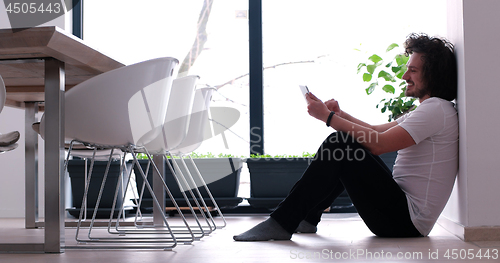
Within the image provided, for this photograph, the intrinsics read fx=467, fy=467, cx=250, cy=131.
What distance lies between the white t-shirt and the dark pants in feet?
0.25

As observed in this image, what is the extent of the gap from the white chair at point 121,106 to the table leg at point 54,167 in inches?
4.3

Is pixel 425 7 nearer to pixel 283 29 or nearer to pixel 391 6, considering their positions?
pixel 391 6

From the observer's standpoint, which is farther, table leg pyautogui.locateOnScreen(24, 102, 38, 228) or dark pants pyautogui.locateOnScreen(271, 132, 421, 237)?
table leg pyautogui.locateOnScreen(24, 102, 38, 228)

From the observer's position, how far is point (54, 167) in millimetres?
1667

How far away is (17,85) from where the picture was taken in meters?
2.37

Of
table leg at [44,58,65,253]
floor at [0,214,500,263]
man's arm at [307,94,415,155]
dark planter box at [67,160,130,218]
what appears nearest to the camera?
floor at [0,214,500,263]

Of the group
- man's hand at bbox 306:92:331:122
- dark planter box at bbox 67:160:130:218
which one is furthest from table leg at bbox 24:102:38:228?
man's hand at bbox 306:92:331:122

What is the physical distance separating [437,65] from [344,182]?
0.65 meters

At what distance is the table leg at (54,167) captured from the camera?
65.1 inches

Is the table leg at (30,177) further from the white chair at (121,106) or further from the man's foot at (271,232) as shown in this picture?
the man's foot at (271,232)

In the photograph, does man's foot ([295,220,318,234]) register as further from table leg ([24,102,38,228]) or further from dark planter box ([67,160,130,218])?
dark planter box ([67,160,130,218])

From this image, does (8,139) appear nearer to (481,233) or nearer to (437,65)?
(437,65)

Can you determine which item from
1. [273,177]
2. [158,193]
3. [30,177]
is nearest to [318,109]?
[158,193]

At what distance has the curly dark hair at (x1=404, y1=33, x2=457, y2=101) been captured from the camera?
6.40 feet
